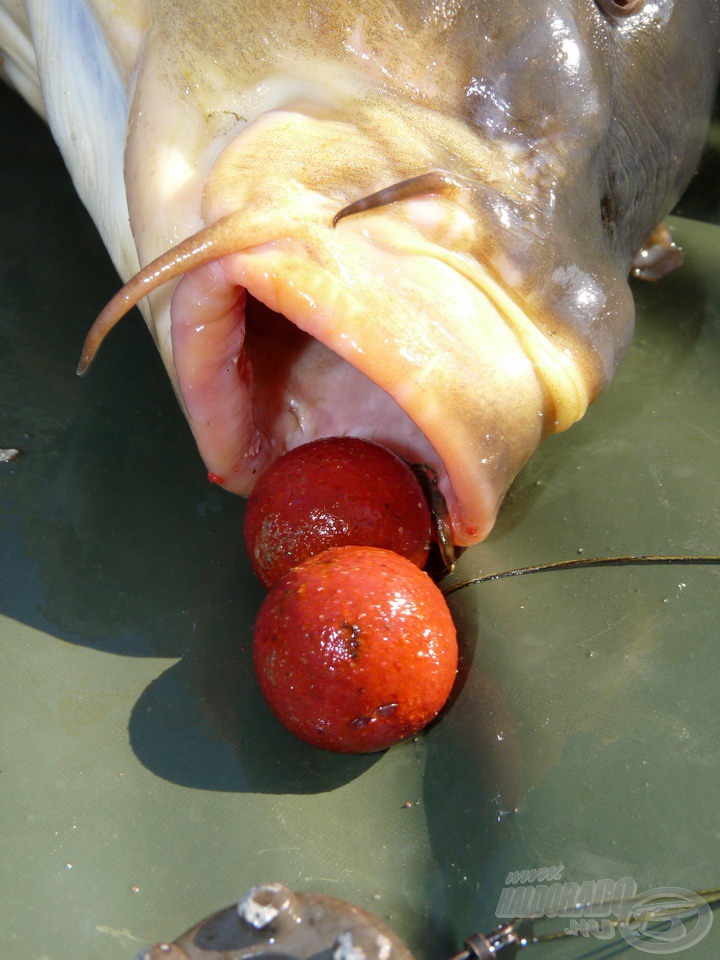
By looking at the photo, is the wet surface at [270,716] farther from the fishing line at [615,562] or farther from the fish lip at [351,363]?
the fish lip at [351,363]

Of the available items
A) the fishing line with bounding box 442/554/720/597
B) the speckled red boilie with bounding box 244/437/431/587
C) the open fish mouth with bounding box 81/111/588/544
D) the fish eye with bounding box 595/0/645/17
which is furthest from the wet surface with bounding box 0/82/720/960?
the fish eye with bounding box 595/0/645/17

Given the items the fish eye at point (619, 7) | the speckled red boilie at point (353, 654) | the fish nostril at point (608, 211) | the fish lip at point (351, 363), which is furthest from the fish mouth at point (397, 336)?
the fish eye at point (619, 7)

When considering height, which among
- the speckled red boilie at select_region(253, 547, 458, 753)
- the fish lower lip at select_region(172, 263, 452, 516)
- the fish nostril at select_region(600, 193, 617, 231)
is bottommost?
the speckled red boilie at select_region(253, 547, 458, 753)

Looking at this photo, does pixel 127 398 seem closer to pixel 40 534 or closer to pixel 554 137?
pixel 40 534

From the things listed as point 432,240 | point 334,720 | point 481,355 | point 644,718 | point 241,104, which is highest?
point 241,104

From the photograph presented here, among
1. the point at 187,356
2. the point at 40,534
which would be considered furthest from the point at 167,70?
the point at 40,534

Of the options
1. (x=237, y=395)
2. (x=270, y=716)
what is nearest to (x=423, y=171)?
(x=237, y=395)

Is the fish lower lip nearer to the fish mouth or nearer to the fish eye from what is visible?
the fish mouth
